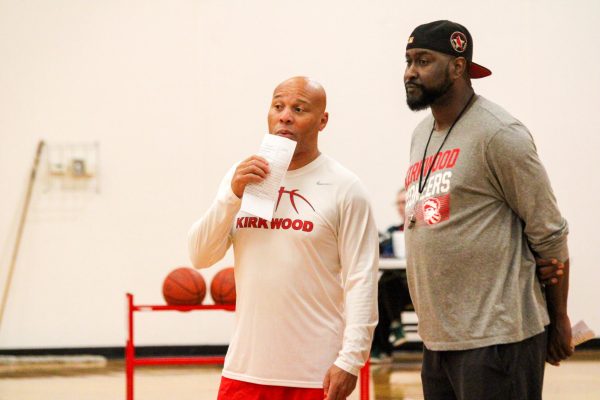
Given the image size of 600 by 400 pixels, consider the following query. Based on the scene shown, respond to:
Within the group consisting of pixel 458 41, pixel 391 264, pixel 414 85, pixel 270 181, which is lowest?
pixel 391 264

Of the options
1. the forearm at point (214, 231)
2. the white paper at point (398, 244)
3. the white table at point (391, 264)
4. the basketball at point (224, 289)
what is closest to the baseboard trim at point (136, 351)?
the white paper at point (398, 244)

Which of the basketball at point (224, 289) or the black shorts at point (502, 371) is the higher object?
the black shorts at point (502, 371)

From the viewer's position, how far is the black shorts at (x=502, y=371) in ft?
6.93

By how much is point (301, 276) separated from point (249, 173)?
14.2 inches

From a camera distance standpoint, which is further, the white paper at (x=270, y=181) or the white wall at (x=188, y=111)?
the white wall at (x=188, y=111)

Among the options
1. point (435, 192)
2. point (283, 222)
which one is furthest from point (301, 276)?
point (435, 192)

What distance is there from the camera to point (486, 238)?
2.18 meters

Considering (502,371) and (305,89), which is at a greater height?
(305,89)

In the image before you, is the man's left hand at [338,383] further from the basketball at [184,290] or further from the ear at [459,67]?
the basketball at [184,290]

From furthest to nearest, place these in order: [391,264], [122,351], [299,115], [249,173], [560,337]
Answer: [122,351] → [391,264] → [299,115] → [249,173] → [560,337]

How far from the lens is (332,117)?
26.1 feet

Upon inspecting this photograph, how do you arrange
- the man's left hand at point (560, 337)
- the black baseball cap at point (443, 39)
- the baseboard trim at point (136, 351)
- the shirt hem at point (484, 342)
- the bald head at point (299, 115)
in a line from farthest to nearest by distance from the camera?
the baseboard trim at point (136, 351)
the bald head at point (299, 115)
the black baseball cap at point (443, 39)
the man's left hand at point (560, 337)
the shirt hem at point (484, 342)

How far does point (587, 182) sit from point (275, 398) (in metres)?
6.33

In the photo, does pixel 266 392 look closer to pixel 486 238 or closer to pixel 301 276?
pixel 301 276
